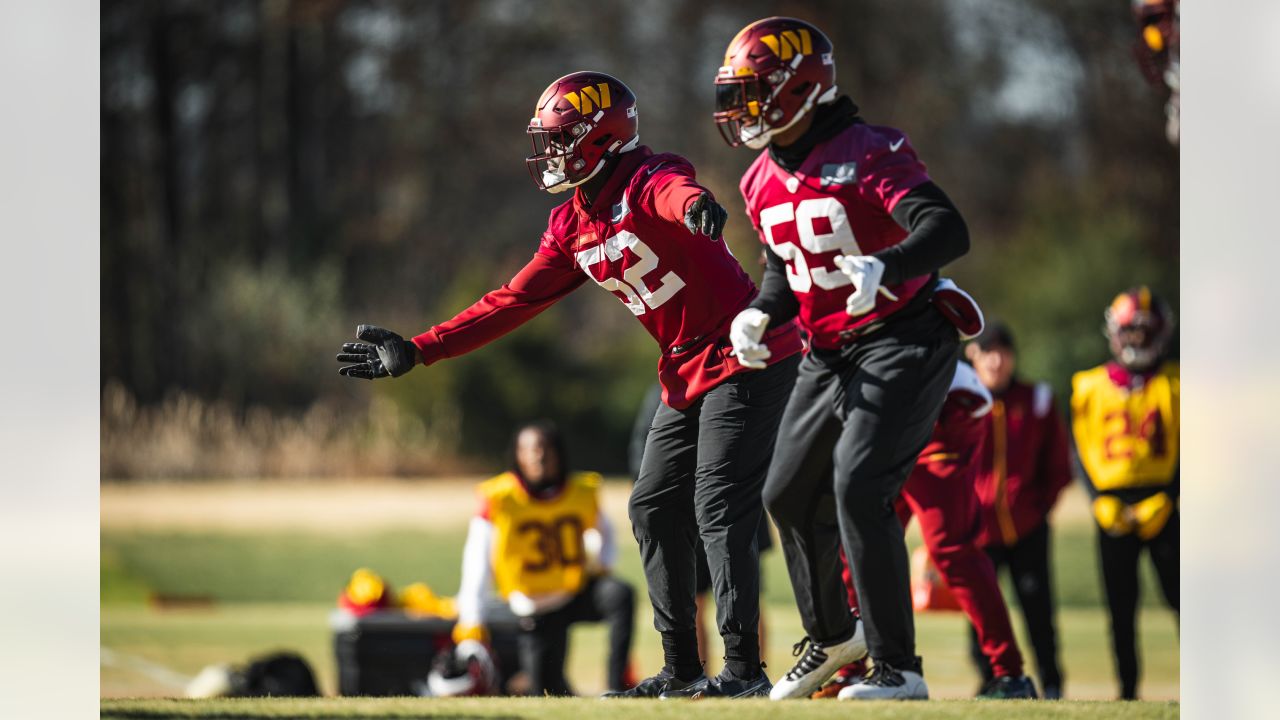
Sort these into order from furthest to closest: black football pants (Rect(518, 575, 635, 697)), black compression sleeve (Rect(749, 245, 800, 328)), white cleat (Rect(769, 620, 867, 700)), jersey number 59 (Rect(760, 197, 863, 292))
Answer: black football pants (Rect(518, 575, 635, 697)), white cleat (Rect(769, 620, 867, 700)), black compression sleeve (Rect(749, 245, 800, 328)), jersey number 59 (Rect(760, 197, 863, 292))

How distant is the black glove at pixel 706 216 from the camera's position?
366 cm

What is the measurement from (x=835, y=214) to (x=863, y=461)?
0.63m

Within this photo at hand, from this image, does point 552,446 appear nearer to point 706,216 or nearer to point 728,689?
point 728,689

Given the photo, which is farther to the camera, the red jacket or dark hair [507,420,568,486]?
dark hair [507,420,568,486]

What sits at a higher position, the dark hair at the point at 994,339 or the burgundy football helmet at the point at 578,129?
the burgundy football helmet at the point at 578,129

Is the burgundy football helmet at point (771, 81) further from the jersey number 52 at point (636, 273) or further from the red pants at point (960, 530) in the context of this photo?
the red pants at point (960, 530)

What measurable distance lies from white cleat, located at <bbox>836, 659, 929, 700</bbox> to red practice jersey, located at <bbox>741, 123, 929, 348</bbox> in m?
0.86

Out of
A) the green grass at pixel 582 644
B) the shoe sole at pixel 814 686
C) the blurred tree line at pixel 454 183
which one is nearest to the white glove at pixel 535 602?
the green grass at pixel 582 644

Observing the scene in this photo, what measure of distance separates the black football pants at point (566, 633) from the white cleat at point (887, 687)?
333 centimetres

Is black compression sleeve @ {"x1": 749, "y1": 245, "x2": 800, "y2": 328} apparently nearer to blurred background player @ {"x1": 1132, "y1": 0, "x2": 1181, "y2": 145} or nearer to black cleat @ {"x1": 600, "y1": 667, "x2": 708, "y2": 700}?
black cleat @ {"x1": 600, "y1": 667, "x2": 708, "y2": 700}

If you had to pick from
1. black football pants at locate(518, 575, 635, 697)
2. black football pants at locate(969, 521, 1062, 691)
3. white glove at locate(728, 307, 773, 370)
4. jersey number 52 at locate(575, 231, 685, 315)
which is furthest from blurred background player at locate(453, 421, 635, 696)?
white glove at locate(728, 307, 773, 370)

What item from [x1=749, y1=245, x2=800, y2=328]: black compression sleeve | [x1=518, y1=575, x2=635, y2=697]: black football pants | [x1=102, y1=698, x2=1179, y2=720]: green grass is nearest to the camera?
[x1=102, y1=698, x2=1179, y2=720]: green grass

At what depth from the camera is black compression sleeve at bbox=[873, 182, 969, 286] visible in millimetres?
3508

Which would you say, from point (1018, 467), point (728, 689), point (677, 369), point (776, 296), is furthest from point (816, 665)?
point (1018, 467)
